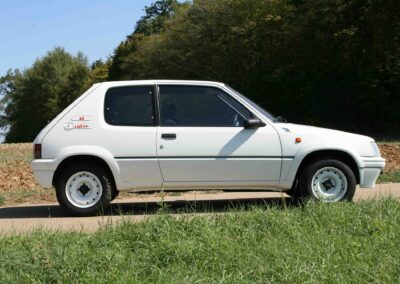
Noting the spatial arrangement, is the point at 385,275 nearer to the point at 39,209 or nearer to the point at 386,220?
the point at 386,220

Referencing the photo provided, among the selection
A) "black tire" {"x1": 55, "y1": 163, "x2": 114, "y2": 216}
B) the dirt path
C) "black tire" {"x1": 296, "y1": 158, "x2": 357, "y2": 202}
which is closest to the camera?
the dirt path

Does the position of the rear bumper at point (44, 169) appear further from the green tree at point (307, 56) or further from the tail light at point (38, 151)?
the green tree at point (307, 56)

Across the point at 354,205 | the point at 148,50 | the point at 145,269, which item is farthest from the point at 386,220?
the point at 148,50

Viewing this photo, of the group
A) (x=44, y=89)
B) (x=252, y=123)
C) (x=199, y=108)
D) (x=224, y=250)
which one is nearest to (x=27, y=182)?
(x=199, y=108)

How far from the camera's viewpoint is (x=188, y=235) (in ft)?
20.2

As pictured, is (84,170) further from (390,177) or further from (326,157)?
(390,177)

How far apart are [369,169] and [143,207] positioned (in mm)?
3460

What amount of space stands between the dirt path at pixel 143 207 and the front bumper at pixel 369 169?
8.9 inches

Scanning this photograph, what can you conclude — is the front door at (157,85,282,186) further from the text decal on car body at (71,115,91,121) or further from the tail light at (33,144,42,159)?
the tail light at (33,144,42,159)

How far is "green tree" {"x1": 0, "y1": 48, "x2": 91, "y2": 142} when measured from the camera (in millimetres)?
80000

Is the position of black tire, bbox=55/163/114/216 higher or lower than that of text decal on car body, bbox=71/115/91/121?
lower

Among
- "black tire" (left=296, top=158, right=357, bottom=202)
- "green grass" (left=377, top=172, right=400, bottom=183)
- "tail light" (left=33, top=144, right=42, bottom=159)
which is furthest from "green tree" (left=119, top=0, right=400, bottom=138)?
"tail light" (left=33, top=144, right=42, bottom=159)

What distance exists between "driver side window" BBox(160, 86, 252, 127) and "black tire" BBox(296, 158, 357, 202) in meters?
1.11

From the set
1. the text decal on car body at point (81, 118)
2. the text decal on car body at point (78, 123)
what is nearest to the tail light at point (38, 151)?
the text decal on car body at point (78, 123)
